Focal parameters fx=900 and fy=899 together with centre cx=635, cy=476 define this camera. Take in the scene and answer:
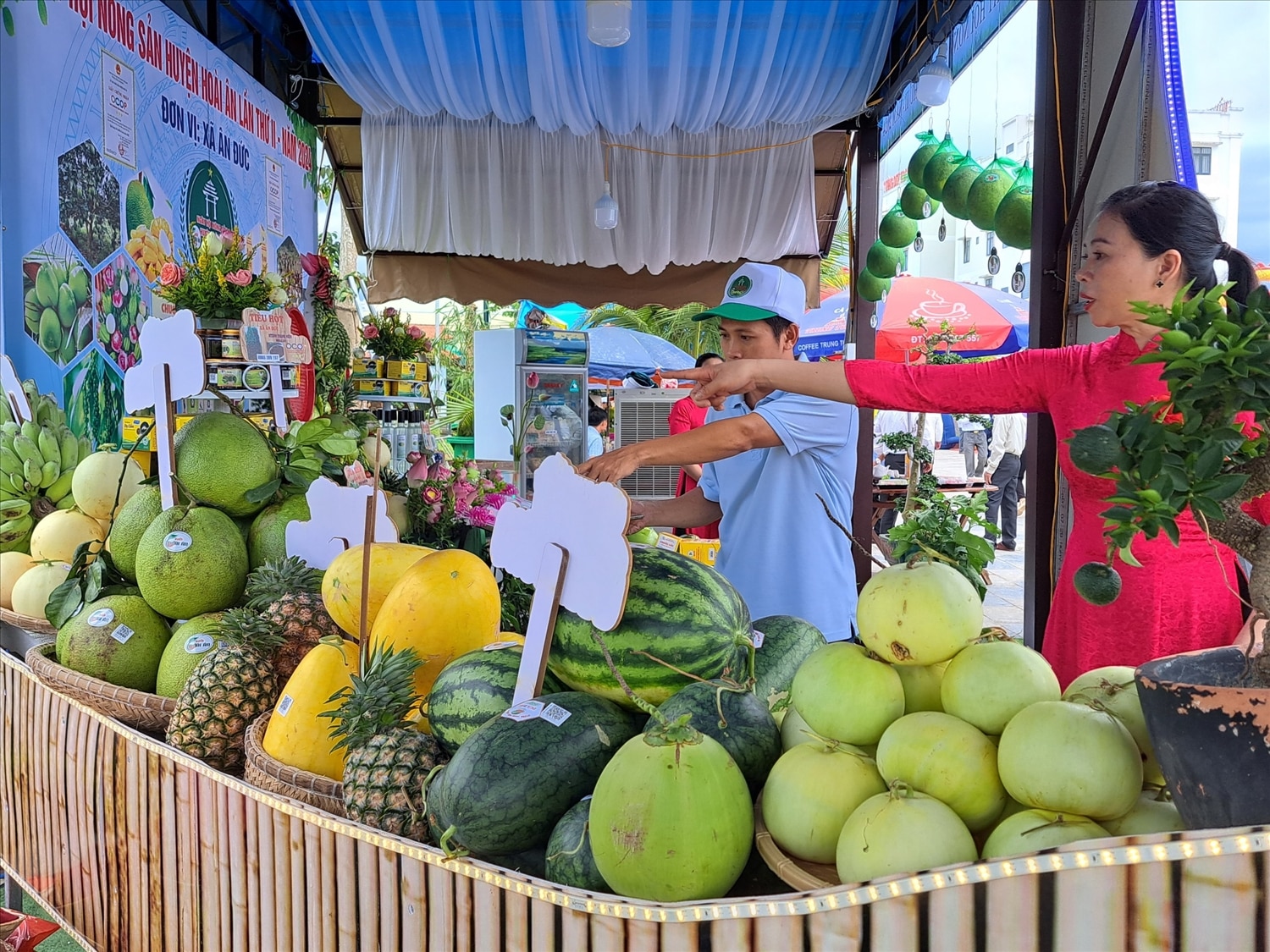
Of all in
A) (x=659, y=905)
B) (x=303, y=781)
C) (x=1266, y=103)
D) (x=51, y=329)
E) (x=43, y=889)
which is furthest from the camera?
(x=51, y=329)

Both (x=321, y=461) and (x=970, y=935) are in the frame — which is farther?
(x=321, y=461)

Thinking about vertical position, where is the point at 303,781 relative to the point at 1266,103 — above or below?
below

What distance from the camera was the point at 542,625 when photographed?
1.32 m

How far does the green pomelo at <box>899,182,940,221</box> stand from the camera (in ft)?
17.3

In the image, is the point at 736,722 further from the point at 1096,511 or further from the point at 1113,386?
the point at 1113,386

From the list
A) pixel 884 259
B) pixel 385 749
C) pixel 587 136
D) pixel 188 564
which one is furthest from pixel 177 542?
pixel 884 259

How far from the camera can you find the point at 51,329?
3938 millimetres

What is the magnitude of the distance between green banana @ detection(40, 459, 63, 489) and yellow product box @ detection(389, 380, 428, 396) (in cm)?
418

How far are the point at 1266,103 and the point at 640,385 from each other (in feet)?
19.1

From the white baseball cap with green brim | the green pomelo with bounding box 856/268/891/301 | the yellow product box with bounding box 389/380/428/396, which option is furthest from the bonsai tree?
the yellow product box with bounding box 389/380/428/396

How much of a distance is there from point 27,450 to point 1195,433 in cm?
292

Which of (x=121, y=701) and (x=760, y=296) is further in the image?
(x=760, y=296)

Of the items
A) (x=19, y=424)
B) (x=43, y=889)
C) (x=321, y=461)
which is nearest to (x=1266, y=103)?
(x=321, y=461)

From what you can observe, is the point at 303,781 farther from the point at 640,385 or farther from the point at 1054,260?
the point at 640,385
